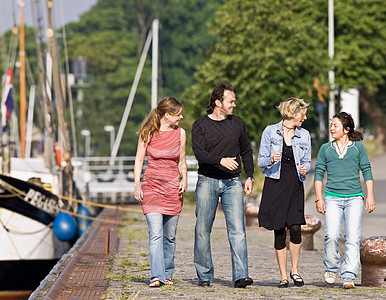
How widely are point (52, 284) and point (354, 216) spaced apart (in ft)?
9.31

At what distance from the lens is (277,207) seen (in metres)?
8.62

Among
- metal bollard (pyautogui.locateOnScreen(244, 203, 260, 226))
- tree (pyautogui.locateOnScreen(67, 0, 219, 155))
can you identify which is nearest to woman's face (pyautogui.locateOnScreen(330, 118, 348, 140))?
metal bollard (pyautogui.locateOnScreen(244, 203, 260, 226))

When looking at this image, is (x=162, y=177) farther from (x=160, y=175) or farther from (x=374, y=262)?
(x=374, y=262)

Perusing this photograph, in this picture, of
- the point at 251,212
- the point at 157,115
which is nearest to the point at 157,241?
the point at 157,115

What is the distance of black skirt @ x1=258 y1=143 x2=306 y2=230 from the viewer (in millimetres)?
8602

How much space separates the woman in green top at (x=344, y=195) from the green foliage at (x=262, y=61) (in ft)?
63.9

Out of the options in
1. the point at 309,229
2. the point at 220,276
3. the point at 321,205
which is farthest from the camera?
the point at 309,229

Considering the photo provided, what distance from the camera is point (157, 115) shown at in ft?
27.9

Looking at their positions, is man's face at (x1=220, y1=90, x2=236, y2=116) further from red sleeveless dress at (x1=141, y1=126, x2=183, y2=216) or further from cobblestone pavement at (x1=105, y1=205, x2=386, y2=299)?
Answer: cobblestone pavement at (x1=105, y1=205, x2=386, y2=299)

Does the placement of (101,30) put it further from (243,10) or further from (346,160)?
(346,160)

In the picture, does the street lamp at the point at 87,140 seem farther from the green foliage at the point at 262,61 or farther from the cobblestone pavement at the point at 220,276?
the cobblestone pavement at the point at 220,276

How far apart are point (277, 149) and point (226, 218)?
0.79 meters

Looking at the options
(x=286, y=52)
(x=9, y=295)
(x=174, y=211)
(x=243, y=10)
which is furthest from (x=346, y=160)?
(x=243, y=10)

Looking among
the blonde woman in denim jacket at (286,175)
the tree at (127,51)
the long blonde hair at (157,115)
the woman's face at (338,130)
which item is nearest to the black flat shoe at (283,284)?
the blonde woman in denim jacket at (286,175)
